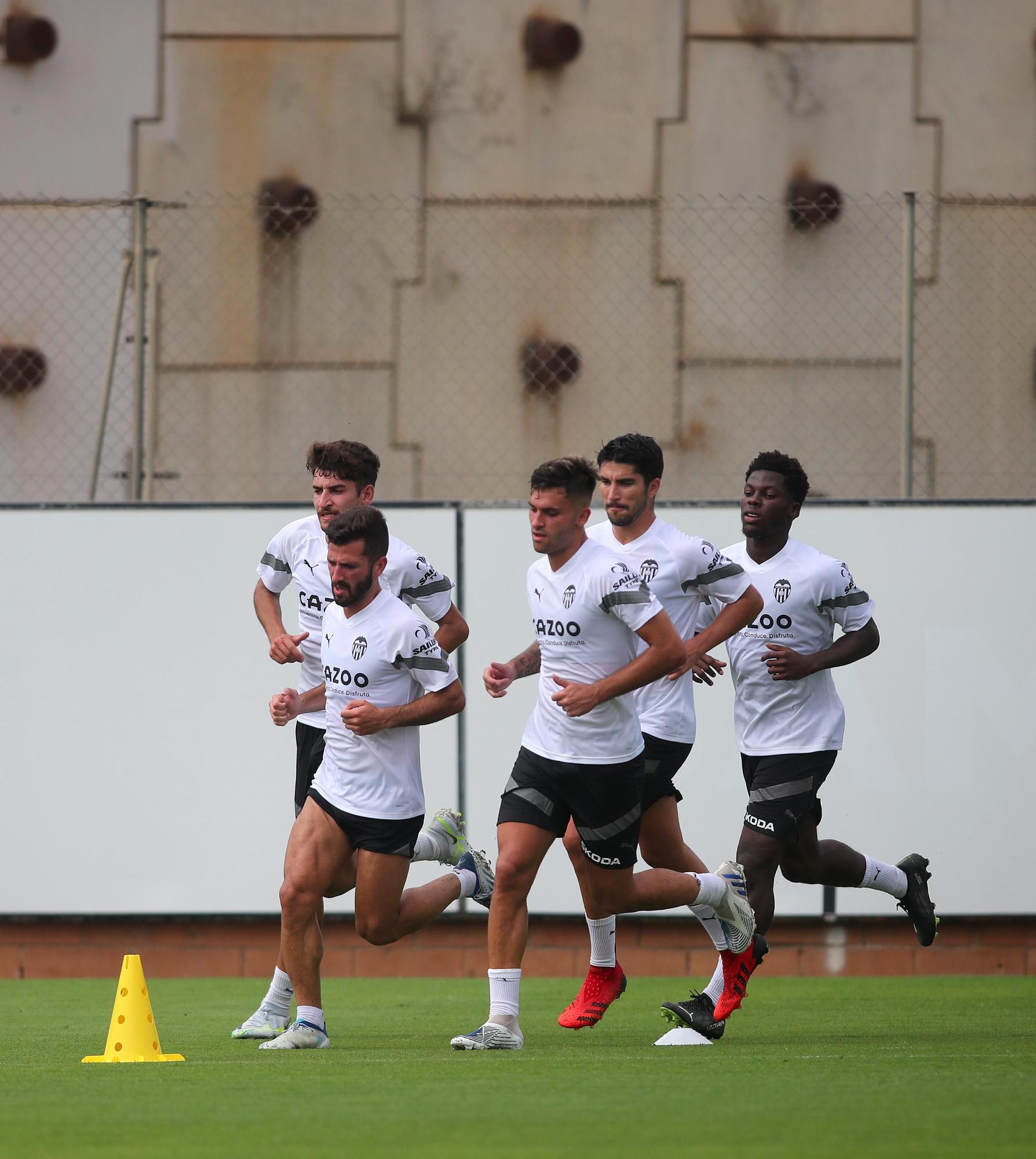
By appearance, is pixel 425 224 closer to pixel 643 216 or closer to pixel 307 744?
pixel 643 216

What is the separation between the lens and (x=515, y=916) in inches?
244

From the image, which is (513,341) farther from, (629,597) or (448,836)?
(629,597)

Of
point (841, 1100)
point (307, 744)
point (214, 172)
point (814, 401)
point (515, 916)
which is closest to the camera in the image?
point (841, 1100)

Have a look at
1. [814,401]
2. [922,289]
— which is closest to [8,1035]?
[814,401]

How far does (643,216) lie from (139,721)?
4.49 m

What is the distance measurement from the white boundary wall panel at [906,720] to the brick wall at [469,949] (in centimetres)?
20

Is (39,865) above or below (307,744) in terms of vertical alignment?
below

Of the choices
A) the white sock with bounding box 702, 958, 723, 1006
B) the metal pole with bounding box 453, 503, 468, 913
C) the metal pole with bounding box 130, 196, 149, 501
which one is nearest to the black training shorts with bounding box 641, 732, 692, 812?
the white sock with bounding box 702, 958, 723, 1006

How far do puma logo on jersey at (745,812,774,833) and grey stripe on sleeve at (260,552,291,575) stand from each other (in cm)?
218

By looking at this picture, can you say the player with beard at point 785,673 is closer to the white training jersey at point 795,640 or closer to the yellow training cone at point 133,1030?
the white training jersey at point 795,640

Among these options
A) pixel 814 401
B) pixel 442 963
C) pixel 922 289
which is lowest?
pixel 442 963

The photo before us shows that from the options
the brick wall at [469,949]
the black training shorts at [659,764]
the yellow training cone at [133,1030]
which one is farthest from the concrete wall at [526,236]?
the yellow training cone at [133,1030]

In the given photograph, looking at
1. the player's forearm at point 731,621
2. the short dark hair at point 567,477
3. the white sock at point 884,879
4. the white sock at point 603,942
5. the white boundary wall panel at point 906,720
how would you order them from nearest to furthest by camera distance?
1. the short dark hair at point 567,477
2. the player's forearm at point 731,621
3. the white sock at point 603,942
4. the white sock at point 884,879
5. the white boundary wall panel at point 906,720

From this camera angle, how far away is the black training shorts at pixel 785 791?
7023 mm
